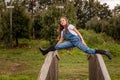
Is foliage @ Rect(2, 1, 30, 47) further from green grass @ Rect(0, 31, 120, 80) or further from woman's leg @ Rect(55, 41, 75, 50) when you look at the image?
woman's leg @ Rect(55, 41, 75, 50)

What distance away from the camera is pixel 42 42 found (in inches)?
1496

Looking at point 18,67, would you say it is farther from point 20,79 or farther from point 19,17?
point 19,17

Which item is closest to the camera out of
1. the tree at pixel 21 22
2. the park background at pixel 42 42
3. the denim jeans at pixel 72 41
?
the denim jeans at pixel 72 41

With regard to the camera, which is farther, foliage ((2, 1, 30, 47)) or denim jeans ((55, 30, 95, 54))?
foliage ((2, 1, 30, 47))

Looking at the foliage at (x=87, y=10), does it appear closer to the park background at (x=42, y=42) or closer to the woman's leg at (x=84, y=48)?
the park background at (x=42, y=42)

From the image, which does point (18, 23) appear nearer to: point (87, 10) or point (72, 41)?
point (72, 41)

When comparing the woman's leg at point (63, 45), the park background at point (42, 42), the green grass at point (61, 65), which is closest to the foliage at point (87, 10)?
the park background at point (42, 42)

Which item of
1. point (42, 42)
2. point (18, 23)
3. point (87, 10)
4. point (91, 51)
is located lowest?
point (87, 10)

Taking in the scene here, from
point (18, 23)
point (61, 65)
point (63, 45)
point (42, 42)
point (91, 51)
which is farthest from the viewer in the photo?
point (42, 42)

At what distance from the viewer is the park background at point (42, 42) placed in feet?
60.8

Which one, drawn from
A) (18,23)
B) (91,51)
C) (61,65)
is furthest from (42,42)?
(91,51)

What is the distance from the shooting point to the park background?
18.5 meters

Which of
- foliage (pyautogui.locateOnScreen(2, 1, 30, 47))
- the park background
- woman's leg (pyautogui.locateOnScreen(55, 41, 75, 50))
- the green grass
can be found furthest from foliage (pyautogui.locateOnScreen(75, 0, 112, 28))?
woman's leg (pyautogui.locateOnScreen(55, 41, 75, 50))

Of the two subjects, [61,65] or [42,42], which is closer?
[61,65]
